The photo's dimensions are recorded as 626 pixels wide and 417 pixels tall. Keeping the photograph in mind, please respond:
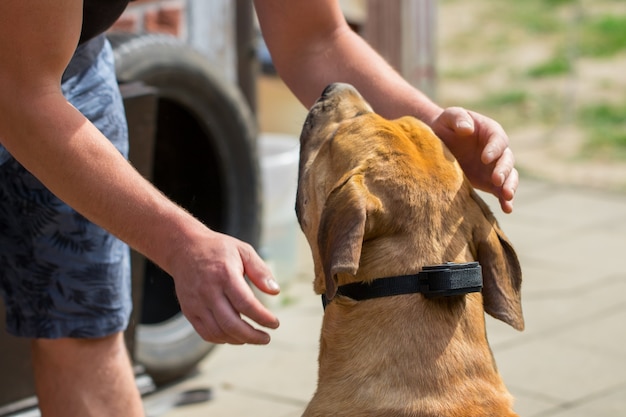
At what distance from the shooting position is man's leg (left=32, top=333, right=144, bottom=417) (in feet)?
11.0

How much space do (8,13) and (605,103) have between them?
951cm

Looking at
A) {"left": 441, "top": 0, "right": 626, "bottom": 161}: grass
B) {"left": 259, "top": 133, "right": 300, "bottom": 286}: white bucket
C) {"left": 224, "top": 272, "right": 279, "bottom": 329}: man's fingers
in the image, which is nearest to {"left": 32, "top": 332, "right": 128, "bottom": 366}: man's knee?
{"left": 224, "top": 272, "right": 279, "bottom": 329}: man's fingers

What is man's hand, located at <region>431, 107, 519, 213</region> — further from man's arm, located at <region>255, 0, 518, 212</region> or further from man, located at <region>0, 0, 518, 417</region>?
man's arm, located at <region>255, 0, 518, 212</region>

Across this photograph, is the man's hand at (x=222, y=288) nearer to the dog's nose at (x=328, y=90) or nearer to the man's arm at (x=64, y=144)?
the man's arm at (x=64, y=144)

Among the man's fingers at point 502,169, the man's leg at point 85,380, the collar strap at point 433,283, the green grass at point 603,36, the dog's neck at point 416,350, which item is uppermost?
the man's fingers at point 502,169

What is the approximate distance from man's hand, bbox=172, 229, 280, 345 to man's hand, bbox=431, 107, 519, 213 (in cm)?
79

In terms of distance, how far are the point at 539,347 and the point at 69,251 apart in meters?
3.04

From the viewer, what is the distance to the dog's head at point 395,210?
107 inches

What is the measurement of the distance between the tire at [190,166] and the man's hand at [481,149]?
6.64 ft

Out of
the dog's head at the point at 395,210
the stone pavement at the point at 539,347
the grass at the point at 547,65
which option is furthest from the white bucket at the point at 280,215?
the grass at the point at 547,65

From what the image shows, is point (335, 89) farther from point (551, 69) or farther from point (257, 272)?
point (551, 69)

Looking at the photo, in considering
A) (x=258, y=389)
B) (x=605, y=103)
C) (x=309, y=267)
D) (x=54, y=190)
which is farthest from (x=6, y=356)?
(x=605, y=103)

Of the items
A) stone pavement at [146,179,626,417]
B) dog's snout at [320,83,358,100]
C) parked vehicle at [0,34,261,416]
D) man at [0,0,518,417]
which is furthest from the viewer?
stone pavement at [146,179,626,417]

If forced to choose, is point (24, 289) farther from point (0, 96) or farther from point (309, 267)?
point (309, 267)
